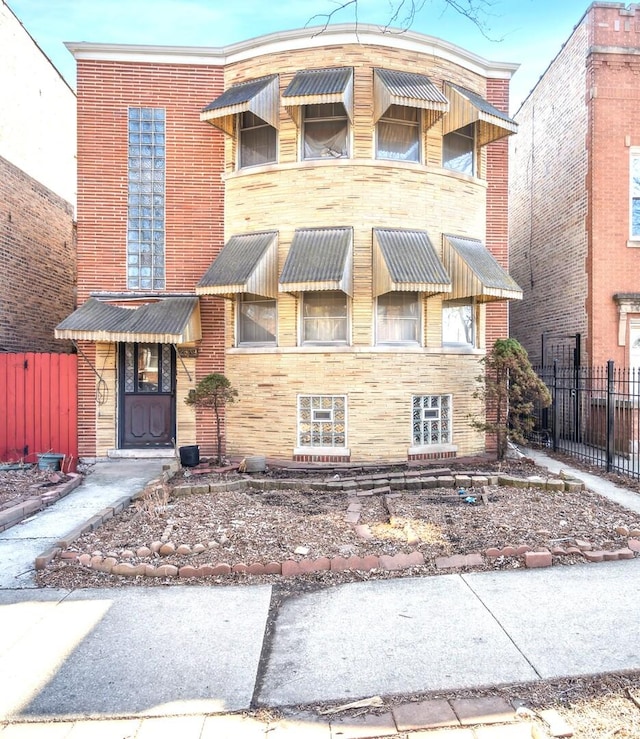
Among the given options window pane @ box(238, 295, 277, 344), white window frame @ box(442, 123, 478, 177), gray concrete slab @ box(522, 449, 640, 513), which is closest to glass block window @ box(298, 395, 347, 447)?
window pane @ box(238, 295, 277, 344)

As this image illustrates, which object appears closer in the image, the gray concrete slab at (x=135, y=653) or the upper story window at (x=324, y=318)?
the gray concrete slab at (x=135, y=653)

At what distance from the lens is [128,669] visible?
11.8 ft

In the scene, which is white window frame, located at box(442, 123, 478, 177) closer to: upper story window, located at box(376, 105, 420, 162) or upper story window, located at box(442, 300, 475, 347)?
upper story window, located at box(376, 105, 420, 162)

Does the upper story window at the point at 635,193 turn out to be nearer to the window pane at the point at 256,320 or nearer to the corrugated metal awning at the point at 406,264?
the corrugated metal awning at the point at 406,264

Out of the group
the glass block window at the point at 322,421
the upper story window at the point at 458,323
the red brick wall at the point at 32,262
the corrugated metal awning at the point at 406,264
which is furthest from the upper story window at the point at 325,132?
the red brick wall at the point at 32,262

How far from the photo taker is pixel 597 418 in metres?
12.1

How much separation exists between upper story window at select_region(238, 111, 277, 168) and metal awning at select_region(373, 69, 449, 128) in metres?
2.14

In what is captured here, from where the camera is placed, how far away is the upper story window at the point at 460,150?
11.2m

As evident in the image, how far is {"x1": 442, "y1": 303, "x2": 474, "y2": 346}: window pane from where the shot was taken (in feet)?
36.2

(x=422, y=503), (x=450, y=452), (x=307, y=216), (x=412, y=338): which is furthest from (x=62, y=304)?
(x=422, y=503)

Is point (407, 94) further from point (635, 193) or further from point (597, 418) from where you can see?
point (597, 418)

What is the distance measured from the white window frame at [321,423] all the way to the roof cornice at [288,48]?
Result: 690 centimetres

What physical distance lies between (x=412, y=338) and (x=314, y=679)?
7925 mm

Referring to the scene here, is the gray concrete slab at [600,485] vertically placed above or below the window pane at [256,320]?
below
